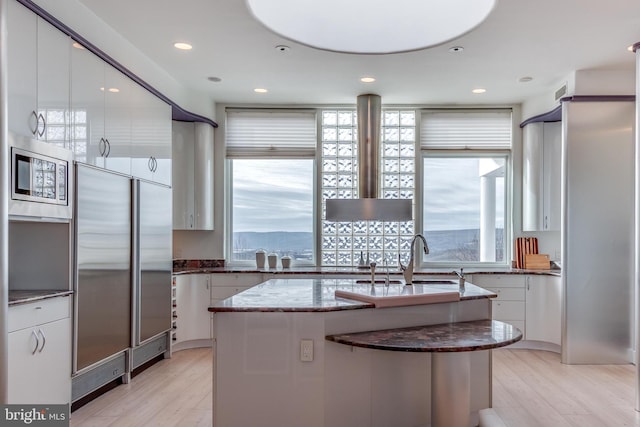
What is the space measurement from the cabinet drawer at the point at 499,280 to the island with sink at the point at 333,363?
7.79ft

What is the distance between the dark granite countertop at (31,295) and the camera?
2.51m

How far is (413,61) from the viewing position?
4.16m

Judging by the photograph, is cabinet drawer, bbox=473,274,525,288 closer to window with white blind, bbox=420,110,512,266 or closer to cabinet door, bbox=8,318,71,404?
window with white blind, bbox=420,110,512,266

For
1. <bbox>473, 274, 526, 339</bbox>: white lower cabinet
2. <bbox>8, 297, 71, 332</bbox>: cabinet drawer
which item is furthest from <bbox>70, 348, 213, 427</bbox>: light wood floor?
<bbox>473, 274, 526, 339</bbox>: white lower cabinet

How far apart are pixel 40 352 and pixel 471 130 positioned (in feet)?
16.2

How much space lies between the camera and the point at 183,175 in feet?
17.0

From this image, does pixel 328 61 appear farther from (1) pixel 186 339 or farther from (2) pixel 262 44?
(1) pixel 186 339

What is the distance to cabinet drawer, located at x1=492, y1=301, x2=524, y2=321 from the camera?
16.3 ft

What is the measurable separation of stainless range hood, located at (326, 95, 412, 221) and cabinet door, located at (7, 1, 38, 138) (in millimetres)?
2793

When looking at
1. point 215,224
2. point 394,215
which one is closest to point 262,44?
point 394,215

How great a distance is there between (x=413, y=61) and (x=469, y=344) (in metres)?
2.73

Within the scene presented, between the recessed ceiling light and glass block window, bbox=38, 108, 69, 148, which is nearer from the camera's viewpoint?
glass block window, bbox=38, 108, 69, 148

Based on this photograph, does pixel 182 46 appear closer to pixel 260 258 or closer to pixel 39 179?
pixel 39 179

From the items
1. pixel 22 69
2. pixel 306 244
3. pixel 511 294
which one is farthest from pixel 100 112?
pixel 511 294
